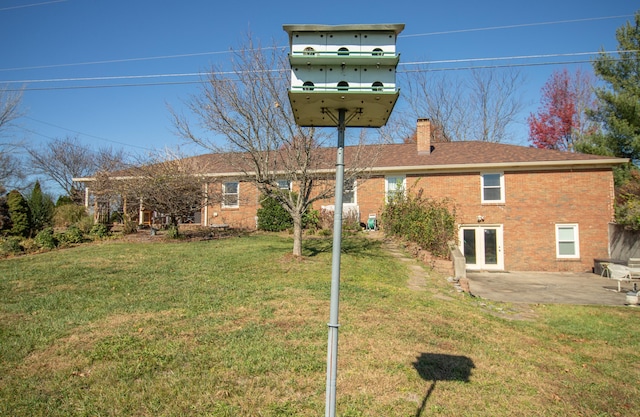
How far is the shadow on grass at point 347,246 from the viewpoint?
12.7 metres

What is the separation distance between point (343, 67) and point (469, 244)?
17.1 meters

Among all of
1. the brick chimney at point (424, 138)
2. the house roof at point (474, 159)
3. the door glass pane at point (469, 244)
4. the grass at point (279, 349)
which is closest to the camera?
the grass at point (279, 349)

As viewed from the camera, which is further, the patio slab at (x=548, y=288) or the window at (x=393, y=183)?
the window at (x=393, y=183)

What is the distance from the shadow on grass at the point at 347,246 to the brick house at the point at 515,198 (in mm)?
3238

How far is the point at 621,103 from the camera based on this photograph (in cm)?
2148

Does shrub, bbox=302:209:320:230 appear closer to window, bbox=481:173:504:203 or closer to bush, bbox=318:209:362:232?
bush, bbox=318:209:362:232

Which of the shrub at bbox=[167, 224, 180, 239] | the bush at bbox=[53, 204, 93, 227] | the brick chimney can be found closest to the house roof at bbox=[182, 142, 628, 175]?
the brick chimney

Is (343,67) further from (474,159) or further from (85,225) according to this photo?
(474,159)

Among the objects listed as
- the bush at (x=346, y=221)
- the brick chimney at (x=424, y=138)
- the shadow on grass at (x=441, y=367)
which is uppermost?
the brick chimney at (x=424, y=138)

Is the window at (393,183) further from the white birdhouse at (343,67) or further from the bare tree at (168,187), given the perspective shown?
the white birdhouse at (343,67)

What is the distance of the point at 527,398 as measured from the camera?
4.34 meters

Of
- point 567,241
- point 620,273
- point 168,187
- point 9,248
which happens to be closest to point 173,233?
point 168,187

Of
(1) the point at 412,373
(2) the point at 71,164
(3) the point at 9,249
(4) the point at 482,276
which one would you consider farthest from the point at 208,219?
(2) the point at 71,164

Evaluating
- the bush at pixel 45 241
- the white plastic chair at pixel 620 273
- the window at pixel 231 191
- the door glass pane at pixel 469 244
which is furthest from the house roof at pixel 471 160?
the white plastic chair at pixel 620 273
